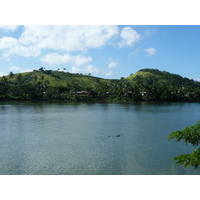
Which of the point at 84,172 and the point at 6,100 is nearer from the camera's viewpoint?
the point at 84,172

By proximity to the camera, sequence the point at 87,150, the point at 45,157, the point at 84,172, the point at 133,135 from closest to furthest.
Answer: the point at 84,172 < the point at 45,157 < the point at 87,150 < the point at 133,135

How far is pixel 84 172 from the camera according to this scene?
24938 millimetres

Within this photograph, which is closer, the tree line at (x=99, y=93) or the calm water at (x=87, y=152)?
the calm water at (x=87, y=152)

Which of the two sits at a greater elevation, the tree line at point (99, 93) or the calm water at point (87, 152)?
the tree line at point (99, 93)

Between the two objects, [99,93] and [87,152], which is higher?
[99,93]

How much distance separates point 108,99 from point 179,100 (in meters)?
50.3

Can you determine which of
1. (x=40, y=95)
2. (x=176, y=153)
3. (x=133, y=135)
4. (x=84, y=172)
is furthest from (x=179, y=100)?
(x=84, y=172)

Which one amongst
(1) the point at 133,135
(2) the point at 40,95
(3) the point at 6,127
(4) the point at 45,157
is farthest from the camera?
(2) the point at 40,95

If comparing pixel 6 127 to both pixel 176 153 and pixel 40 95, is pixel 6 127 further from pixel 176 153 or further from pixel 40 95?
pixel 40 95

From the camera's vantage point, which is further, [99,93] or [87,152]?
[99,93]

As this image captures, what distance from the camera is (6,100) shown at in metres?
136

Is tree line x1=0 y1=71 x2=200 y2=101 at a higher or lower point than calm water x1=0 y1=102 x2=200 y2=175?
higher

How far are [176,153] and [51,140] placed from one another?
21.1 m

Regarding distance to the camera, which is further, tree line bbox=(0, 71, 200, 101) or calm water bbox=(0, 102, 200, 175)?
tree line bbox=(0, 71, 200, 101)
